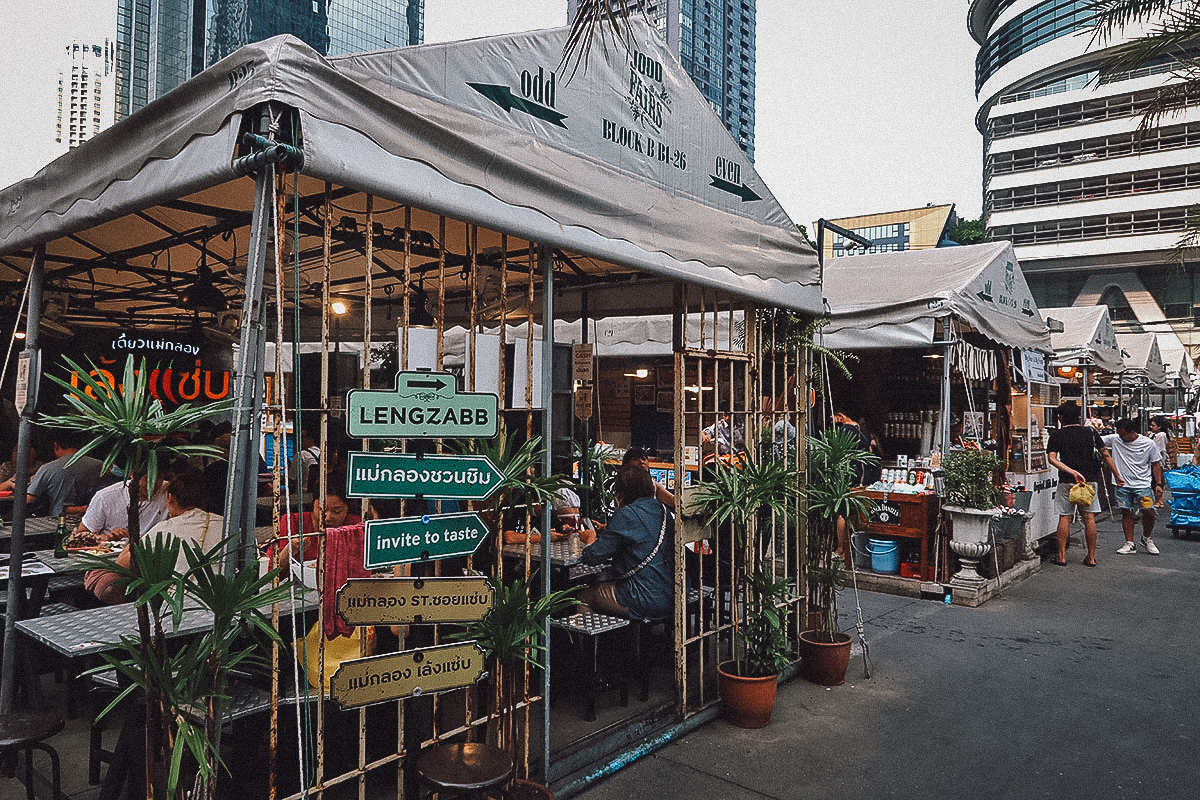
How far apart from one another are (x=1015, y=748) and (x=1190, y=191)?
4709cm

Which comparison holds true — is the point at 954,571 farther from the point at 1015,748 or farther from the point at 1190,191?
the point at 1190,191

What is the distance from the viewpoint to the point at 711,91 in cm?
10394

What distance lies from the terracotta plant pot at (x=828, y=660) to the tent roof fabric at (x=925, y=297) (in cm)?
402

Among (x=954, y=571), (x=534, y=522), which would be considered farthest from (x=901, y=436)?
(x=534, y=522)

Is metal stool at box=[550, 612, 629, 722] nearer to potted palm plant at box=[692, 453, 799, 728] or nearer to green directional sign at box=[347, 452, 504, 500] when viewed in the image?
potted palm plant at box=[692, 453, 799, 728]

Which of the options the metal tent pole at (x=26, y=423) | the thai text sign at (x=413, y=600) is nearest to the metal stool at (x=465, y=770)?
the thai text sign at (x=413, y=600)

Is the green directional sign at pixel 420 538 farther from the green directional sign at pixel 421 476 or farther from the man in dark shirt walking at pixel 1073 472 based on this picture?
the man in dark shirt walking at pixel 1073 472

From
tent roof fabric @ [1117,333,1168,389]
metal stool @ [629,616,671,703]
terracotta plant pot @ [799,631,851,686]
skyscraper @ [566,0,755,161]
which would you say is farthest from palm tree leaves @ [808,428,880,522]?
skyscraper @ [566,0,755,161]

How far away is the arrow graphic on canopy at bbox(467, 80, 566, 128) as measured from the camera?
3.36m

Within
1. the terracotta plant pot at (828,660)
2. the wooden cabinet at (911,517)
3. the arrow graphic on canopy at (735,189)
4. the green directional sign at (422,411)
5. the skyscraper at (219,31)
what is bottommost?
the terracotta plant pot at (828,660)

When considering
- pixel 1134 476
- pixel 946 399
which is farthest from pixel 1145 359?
pixel 946 399

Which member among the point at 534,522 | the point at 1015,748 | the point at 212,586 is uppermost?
the point at 212,586

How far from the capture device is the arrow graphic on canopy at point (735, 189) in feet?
16.1

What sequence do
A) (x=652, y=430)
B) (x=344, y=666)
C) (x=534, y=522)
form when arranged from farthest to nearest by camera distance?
(x=652, y=430) < (x=534, y=522) < (x=344, y=666)
